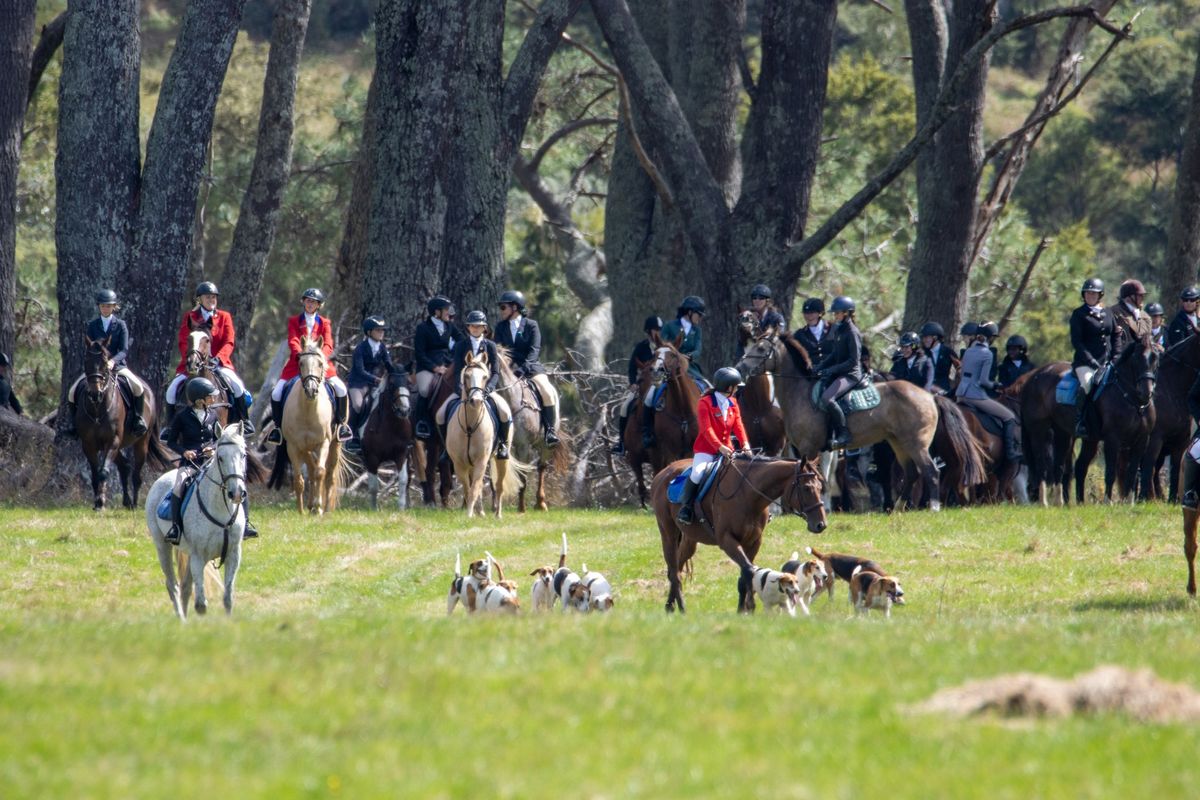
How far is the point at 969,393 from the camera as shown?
1013 inches

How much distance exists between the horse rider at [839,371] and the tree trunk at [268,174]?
13.5 m

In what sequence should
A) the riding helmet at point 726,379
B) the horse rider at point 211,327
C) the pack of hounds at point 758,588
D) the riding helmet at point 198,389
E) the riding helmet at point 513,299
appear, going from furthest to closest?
the riding helmet at point 513,299, the horse rider at point 211,327, the riding helmet at point 726,379, the riding helmet at point 198,389, the pack of hounds at point 758,588

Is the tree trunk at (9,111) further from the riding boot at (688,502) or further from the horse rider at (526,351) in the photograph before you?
the riding boot at (688,502)

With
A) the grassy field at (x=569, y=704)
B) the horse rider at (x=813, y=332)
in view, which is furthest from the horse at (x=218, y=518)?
the horse rider at (x=813, y=332)

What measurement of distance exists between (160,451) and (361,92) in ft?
65.6

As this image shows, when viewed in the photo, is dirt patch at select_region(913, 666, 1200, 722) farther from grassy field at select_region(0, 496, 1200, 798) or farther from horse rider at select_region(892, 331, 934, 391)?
horse rider at select_region(892, 331, 934, 391)

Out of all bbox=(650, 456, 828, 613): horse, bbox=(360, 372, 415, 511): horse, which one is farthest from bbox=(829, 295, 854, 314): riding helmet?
bbox=(650, 456, 828, 613): horse

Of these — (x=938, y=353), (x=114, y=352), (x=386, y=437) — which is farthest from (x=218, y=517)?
(x=938, y=353)

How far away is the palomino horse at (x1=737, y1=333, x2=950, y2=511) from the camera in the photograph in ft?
72.3

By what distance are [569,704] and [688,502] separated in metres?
6.29

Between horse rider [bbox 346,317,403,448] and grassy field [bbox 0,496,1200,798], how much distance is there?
26.8ft

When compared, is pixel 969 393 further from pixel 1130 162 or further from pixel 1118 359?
pixel 1130 162

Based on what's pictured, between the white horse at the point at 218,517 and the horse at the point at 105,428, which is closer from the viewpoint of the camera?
the white horse at the point at 218,517

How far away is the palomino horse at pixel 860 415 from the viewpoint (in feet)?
72.3
